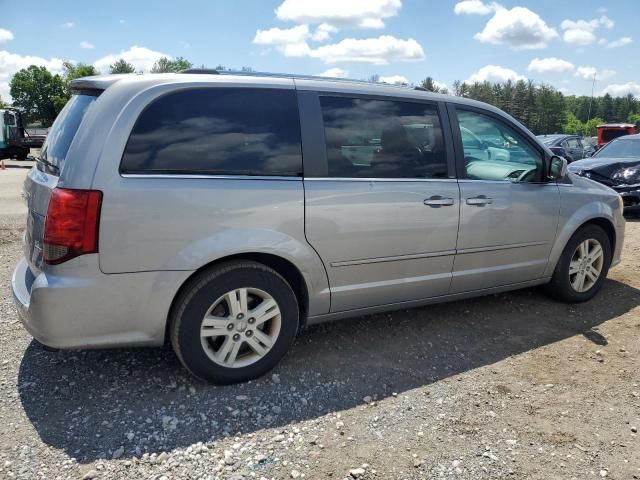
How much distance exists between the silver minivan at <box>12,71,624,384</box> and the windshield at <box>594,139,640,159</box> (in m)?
7.83

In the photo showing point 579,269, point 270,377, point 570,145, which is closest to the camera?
point 270,377

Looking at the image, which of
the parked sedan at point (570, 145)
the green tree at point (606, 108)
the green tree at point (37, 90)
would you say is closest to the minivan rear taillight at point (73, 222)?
the parked sedan at point (570, 145)

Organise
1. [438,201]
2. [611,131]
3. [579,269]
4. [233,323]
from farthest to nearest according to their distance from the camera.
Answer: [611,131] < [579,269] < [438,201] < [233,323]

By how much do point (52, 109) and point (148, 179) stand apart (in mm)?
97477

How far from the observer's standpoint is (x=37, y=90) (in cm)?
8856

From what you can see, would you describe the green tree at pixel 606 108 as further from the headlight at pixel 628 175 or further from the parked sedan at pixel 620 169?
the headlight at pixel 628 175

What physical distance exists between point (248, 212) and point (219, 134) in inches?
19.1

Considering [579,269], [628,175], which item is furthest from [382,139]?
[628,175]

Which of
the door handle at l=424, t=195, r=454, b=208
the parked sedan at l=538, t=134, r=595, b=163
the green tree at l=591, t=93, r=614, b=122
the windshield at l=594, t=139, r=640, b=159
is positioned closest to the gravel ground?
the door handle at l=424, t=195, r=454, b=208

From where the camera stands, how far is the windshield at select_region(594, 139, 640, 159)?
34.4 ft

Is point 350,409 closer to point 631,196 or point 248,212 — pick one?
point 248,212

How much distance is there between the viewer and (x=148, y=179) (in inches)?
111

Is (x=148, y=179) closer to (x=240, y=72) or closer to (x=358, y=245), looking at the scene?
(x=240, y=72)

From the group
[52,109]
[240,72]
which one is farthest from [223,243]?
[52,109]
